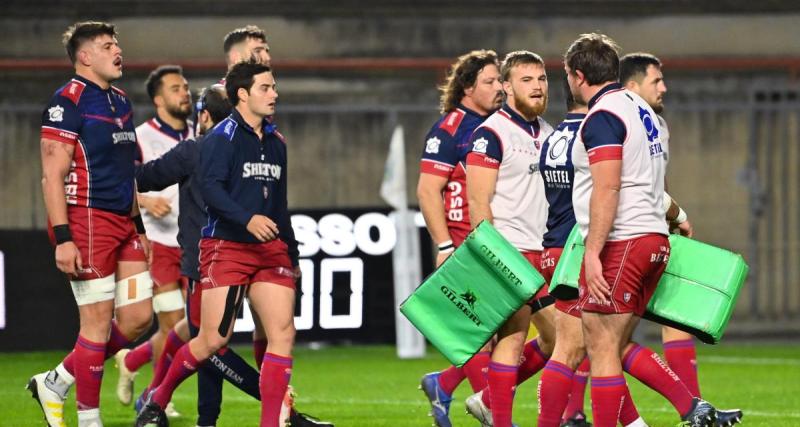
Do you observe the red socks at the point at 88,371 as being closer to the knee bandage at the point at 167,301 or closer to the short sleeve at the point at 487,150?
the knee bandage at the point at 167,301

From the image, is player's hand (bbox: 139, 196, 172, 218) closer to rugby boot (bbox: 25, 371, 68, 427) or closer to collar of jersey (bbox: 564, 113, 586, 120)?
rugby boot (bbox: 25, 371, 68, 427)

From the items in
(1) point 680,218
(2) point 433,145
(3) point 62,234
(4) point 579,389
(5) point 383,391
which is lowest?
(5) point 383,391

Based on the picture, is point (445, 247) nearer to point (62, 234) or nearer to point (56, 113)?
point (62, 234)

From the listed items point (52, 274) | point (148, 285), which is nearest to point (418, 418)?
point (148, 285)

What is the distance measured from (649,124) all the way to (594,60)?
0.39 m

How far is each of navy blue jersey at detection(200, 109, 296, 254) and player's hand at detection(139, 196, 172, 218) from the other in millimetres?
2457

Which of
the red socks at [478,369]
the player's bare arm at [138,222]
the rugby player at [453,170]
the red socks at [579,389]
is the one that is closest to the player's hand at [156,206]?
the player's bare arm at [138,222]

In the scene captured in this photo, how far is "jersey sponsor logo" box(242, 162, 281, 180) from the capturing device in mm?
8477

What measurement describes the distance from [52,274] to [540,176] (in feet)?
23.6

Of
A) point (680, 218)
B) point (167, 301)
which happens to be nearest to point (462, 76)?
point (680, 218)

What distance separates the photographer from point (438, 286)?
837 cm

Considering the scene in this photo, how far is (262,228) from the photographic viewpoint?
319 inches

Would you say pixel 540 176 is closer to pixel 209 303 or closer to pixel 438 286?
pixel 438 286

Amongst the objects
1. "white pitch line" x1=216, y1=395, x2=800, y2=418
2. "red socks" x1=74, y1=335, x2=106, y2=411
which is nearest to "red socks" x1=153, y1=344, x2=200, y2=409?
"red socks" x1=74, y1=335, x2=106, y2=411
